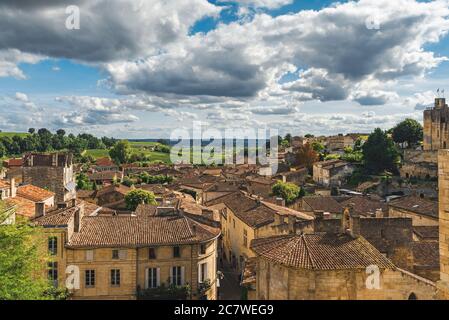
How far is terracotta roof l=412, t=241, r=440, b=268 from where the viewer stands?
22.3m

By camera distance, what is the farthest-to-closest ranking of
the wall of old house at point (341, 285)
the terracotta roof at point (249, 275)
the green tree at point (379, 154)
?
the green tree at point (379, 154)
the terracotta roof at point (249, 275)
the wall of old house at point (341, 285)

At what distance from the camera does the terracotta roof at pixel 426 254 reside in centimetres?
2228

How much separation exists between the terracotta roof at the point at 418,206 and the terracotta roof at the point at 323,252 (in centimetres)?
2022

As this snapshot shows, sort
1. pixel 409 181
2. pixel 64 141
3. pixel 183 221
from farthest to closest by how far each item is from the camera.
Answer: pixel 64 141 → pixel 409 181 → pixel 183 221

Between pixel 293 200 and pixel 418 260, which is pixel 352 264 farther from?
pixel 293 200

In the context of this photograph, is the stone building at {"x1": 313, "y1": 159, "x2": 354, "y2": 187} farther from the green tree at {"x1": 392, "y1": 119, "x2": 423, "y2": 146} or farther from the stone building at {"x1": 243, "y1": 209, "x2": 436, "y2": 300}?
the stone building at {"x1": 243, "y1": 209, "x2": 436, "y2": 300}

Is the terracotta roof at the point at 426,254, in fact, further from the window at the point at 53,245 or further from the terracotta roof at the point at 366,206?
the window at the point at 53,245

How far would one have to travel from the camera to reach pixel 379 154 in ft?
262

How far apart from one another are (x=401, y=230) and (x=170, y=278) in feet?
49.2


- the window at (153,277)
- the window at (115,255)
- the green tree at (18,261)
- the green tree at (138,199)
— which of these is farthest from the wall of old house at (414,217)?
the green tree at (18,261)

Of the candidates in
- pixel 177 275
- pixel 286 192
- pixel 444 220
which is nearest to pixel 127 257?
pixel 177 275

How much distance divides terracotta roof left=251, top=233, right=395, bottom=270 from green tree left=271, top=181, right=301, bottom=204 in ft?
130

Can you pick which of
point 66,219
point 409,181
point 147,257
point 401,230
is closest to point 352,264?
point 401,230
